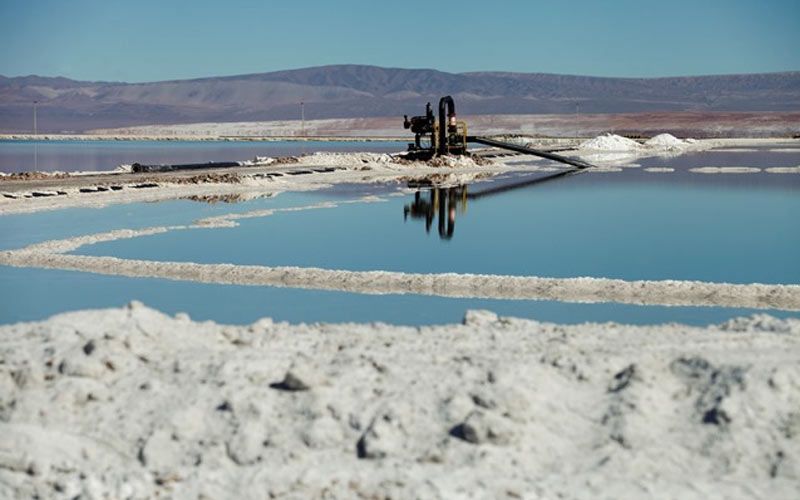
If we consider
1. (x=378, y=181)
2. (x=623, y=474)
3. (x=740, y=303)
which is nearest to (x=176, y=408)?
(x=623, y=474)

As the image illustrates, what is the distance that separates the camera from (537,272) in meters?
11.9

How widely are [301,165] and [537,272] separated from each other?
78.8ft

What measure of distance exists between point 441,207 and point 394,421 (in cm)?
1565

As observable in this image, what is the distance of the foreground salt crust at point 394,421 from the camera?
4.72m

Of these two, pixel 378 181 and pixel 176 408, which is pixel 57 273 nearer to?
pixel 176 408

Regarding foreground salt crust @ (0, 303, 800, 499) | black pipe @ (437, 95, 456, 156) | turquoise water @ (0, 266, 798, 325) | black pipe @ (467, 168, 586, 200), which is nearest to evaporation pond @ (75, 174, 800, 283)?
black pipe @ (467, 168, 586, 200)

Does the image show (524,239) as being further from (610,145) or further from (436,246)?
(610,145)

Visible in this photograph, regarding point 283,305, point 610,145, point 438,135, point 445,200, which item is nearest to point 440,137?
point 438,135

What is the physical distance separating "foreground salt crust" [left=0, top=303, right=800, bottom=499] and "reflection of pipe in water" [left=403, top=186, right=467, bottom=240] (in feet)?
33.3

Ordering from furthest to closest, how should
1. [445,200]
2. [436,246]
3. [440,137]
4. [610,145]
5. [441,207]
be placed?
1. [610,145]
2. [440,137]
3. [445,200]
4. [441,207]
5. [436,246]

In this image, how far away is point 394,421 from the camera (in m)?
4.98

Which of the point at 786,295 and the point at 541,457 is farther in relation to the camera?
the point at 786,295

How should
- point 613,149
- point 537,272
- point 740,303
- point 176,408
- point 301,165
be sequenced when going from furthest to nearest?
1. point 613,149
2. point 301,165
3. point 537,272
4. point 740,303
5. point 176,408

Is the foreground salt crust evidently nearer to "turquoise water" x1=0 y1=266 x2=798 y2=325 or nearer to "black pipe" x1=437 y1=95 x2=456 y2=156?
"turquoise water" x1=0 y1=266 x2=798 y2=325
